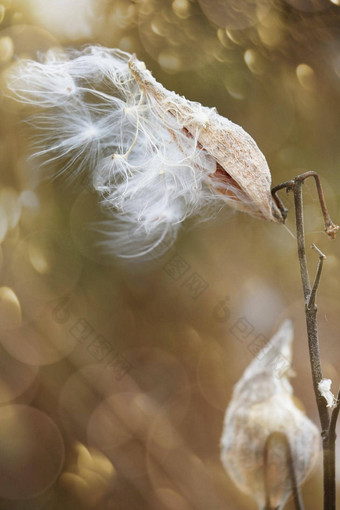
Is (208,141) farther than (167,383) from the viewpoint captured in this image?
No

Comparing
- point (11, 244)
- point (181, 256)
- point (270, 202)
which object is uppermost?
point (270, 202)

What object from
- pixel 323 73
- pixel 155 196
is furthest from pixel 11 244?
pixel 323 73

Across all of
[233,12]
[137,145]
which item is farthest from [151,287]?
[233,12]

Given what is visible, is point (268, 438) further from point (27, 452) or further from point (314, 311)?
point (27, 452)

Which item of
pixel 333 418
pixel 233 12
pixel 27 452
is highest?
pixel 233 12

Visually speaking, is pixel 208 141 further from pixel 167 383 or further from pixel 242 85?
pixel 167 383

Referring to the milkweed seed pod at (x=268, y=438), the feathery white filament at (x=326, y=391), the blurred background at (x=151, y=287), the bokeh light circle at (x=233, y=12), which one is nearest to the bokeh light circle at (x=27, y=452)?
the blurred background at (x=151, y=287)

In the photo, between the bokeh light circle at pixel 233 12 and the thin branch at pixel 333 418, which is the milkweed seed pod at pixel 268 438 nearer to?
the thin branch at pixel 333 418

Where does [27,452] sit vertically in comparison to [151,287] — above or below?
below
